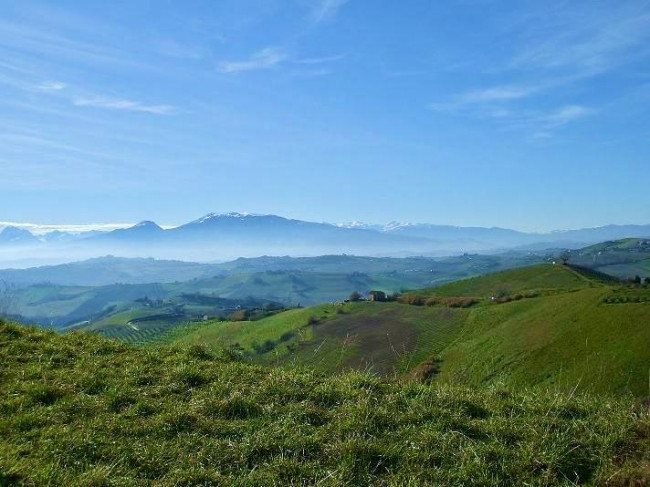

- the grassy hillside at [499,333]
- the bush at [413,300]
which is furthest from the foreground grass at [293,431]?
the bush at [413,300]

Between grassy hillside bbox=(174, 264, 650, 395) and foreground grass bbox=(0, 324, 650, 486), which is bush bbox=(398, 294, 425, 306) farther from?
foreground grass bbox=(0, 324, 650, 486)

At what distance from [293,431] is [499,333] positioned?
69757 millimetres

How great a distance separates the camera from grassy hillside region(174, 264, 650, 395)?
46.8 meters

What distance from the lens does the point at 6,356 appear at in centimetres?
891

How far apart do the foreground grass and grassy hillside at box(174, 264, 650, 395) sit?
1.98 m

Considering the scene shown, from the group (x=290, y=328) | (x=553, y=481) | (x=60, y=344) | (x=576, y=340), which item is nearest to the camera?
(x=553, y=481)

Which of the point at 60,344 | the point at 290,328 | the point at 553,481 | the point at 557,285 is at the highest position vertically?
the point at 60,344

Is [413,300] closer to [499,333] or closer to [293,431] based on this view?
[499,333]

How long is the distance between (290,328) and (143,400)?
99.7 m

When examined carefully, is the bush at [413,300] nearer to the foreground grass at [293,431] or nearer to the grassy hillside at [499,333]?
the grassy hillside at [499,333]

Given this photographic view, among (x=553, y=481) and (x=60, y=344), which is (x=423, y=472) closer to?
(x=553, y=481)

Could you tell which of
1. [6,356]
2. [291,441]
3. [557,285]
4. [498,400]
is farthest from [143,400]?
[557,285]

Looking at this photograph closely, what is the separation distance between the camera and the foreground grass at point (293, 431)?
203 inches

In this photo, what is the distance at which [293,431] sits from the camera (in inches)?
241
